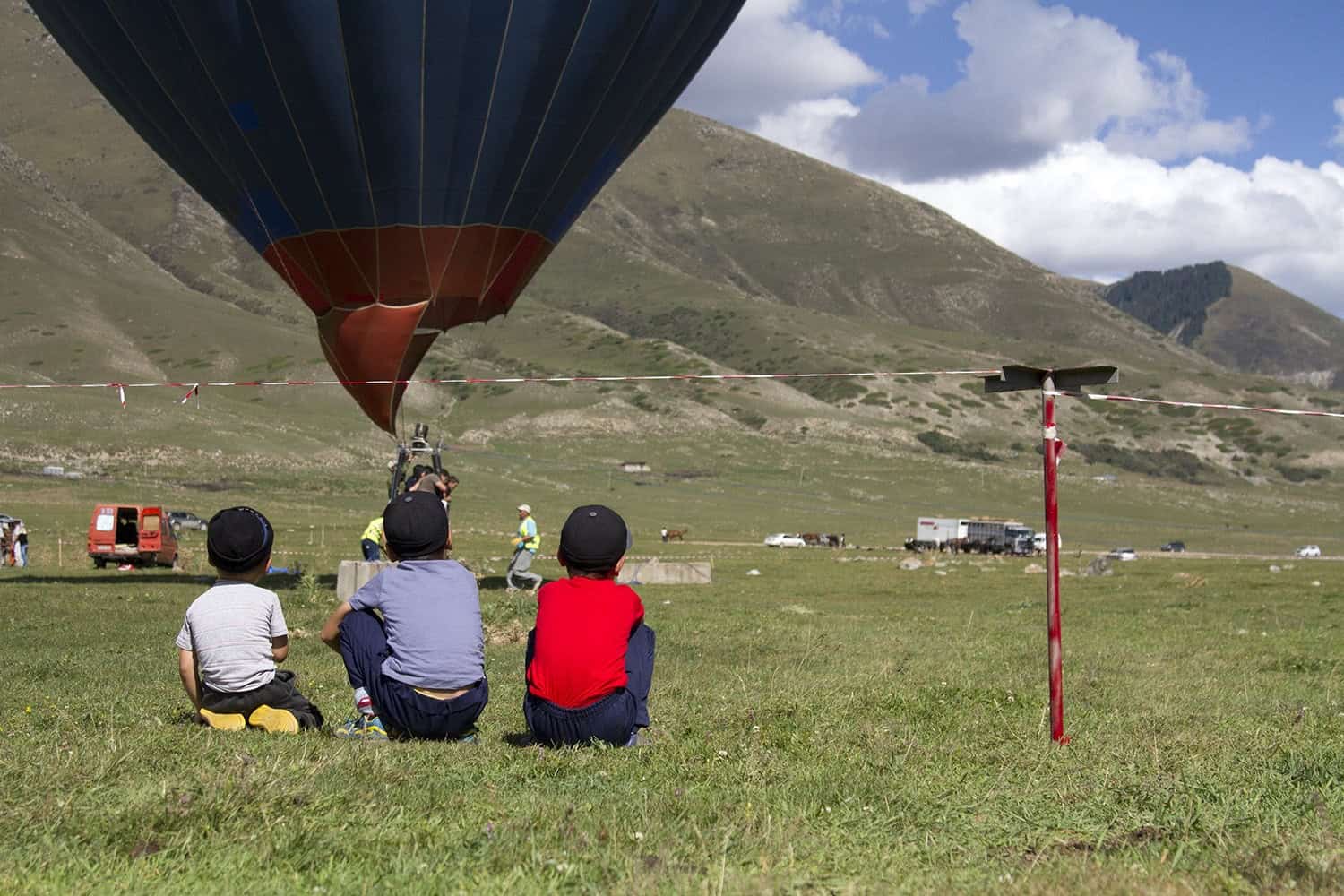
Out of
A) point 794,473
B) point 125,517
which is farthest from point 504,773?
point 794,473

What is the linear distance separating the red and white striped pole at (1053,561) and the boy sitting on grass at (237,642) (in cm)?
448

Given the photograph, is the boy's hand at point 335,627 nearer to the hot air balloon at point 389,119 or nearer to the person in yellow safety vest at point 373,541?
the hot air balloon at point 389,119

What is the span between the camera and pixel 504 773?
664cm

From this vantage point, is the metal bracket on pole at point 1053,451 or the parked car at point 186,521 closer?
the metal bracket on pole at point 1053,451

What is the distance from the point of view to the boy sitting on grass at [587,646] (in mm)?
7465

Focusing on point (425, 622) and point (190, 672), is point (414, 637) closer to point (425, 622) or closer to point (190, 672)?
point (425, 622)

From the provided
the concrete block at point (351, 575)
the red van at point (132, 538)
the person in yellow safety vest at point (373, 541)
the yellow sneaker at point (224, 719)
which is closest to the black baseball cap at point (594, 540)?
the yellow sneaker at point (224, 719)

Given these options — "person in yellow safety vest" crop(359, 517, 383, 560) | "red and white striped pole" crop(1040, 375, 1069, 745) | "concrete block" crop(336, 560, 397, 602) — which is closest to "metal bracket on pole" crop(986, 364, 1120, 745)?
"red and white striped pole" crop(1040, 375, 1069, 745)

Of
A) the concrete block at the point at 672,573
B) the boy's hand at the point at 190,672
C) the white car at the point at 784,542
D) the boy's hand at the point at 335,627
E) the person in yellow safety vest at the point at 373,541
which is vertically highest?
the boy's hand at the point at 335,627

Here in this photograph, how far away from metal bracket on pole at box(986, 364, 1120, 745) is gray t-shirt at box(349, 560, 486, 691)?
3493 mm

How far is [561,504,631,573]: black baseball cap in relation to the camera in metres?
7.44

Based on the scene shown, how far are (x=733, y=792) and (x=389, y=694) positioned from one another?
229cm

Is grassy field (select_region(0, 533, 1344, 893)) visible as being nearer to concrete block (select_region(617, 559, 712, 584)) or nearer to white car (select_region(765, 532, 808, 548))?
concrete block (select_region(617, 559, 712, 584))

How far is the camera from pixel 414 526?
7637 mm
